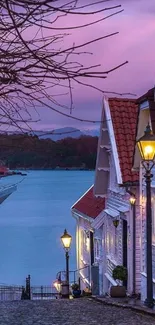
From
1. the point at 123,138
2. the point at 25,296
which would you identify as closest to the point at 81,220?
the point at 25,296

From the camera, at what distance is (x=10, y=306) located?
18.7 m

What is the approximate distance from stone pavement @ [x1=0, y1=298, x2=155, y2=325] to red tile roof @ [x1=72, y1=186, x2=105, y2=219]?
30.9 feet

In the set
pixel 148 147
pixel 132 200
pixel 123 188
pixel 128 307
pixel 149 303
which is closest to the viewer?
pixel 148 147

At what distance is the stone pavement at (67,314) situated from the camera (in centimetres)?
1454

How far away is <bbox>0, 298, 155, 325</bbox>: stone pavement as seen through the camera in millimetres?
14541

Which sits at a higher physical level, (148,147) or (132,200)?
(148,147)

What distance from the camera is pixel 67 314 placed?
16.1m

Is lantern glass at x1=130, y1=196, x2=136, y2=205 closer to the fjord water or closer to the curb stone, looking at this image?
the curb stone

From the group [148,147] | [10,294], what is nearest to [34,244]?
[10,294]

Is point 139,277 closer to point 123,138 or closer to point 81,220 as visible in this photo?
point 123,138

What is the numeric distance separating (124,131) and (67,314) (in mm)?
7766

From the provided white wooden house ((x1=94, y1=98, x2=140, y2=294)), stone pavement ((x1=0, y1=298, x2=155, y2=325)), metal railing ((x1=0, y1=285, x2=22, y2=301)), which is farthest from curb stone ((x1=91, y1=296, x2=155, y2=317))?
metal railing ((x1=0, y1=285, x2=22, y2=301))

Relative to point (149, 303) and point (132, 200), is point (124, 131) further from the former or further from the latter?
point (149, 303)

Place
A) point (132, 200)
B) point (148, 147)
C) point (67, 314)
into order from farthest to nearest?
point (132, 200), point (67, 314), point (148, 147)
